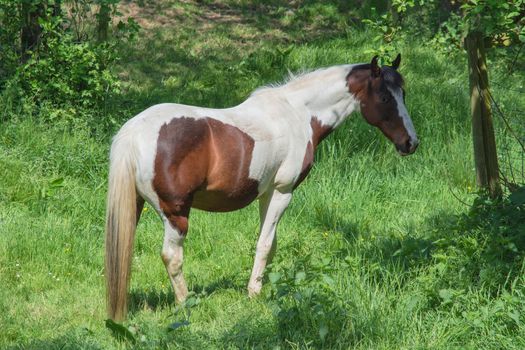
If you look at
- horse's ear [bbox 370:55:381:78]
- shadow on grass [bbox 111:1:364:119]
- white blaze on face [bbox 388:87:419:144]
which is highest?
horse's ear [bbox 370:55:381:78]

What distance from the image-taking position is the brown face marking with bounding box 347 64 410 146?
6195mm

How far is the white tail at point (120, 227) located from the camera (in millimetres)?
5176

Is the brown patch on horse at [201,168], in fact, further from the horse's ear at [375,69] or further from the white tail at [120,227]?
the horse's ear at [375,69]

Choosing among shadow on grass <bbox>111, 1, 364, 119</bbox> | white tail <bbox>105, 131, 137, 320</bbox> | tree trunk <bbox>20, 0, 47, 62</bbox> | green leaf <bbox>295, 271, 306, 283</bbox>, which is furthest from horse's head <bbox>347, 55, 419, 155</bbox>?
tree trunk <bbox>20, 0, 47, 62</bbox>

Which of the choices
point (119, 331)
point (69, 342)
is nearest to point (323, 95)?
point (119, 331)

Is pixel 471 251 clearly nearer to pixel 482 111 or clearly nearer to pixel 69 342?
pixel 482 111

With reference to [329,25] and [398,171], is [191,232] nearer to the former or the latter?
[398,171]

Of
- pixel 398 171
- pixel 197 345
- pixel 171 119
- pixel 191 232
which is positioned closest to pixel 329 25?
pixel 398 171

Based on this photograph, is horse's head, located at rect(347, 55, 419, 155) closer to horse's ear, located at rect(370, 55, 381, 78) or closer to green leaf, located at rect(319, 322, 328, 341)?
horse's ear, located at rect(370, 55, 381, 78)

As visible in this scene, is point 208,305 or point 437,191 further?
point 437,191

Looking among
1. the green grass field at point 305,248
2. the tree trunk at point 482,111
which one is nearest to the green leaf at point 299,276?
the green grass field at point 305,248

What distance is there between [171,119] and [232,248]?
5.77 ft

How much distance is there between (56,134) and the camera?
8.45 metres

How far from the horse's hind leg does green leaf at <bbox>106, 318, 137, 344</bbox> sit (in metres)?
0.68
